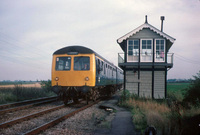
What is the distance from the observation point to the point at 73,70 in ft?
37.1

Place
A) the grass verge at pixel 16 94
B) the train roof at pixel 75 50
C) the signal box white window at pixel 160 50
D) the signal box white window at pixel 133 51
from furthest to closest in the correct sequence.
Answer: the signal box white window at pixel 133 51, the signal box white window at pixel 160 50, the grass verge at pixel 16 94, the train roof at pixel 75 50

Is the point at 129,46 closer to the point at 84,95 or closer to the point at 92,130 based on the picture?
the point at 84,95

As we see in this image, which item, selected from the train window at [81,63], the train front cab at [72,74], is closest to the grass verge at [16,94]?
the train front cab at [72,74]

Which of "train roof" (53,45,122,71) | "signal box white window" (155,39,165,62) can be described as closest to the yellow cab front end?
"train roof" (53,45,122,71)

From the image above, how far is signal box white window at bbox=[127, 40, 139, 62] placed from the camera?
16.2 m

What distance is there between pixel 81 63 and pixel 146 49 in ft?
23.3

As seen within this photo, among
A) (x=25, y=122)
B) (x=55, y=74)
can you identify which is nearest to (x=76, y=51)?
(x=55, y=74)

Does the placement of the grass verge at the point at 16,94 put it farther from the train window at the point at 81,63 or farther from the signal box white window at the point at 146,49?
the signal box white window at the point at 146,49

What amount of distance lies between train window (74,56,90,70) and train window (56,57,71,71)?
430 mm

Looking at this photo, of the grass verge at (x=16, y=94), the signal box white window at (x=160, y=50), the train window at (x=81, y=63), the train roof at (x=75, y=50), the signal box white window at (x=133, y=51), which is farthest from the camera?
the signal box white window at (x=133, y=51)

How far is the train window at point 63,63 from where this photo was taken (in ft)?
37.9

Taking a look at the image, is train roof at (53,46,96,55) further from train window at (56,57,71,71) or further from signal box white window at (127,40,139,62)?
signal box white window at (127,40,139,62)

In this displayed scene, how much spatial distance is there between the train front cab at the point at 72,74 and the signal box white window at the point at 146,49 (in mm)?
6118

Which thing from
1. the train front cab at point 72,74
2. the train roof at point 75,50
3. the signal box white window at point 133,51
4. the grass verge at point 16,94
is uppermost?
the signal box white window at point 133,51
